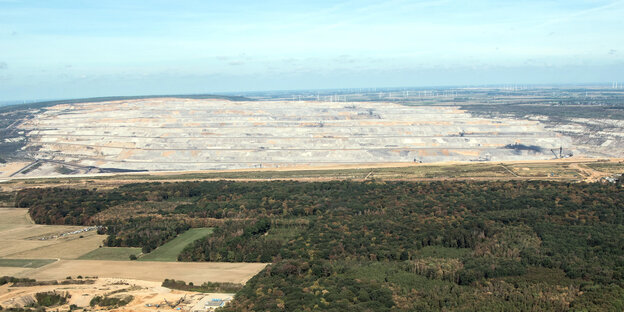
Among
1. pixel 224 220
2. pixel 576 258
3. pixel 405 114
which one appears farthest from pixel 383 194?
pixel 405 114

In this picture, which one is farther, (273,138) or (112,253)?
(273,138)

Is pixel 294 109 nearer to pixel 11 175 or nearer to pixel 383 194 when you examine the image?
pixel 11 175

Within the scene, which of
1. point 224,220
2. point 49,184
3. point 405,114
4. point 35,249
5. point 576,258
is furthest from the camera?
point 405,114

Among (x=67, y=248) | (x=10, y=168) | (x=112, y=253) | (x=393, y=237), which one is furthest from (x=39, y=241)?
(x=10, y=168)

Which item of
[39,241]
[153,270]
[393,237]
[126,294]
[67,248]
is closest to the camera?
[126,294]

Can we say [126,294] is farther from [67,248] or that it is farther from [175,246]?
[67,248]

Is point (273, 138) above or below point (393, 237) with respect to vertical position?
above
